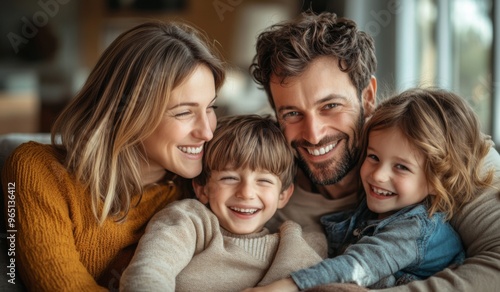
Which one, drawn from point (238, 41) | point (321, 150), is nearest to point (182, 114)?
point (321, 150)

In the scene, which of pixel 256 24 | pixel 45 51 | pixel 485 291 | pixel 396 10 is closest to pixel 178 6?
pixel 256 24

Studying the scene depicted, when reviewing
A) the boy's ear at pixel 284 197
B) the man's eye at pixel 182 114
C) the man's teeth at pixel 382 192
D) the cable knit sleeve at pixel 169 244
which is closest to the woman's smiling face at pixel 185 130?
the man's eye at pixel 182 114

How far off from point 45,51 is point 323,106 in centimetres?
627

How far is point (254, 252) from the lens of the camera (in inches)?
63.5

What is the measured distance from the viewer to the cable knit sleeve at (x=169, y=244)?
1375 mm

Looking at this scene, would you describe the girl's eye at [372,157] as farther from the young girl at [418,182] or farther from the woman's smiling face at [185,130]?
the woman's smiling face at [185,130]

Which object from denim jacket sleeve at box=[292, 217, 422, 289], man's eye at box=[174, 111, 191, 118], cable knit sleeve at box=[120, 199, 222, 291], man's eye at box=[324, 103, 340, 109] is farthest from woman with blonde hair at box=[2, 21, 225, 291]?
denim jacket sleeve at box=[292, 217, 422, 289]

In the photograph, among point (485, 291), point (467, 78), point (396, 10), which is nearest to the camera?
point (485, 291)

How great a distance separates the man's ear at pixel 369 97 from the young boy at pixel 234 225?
1.14 ft

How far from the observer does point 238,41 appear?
7.78 meters

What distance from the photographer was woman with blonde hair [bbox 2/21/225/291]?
1513mm

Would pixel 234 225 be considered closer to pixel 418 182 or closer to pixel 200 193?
pixel 200 193

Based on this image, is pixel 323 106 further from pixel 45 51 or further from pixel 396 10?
pixel 45 51

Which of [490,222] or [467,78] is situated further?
[467,78]
